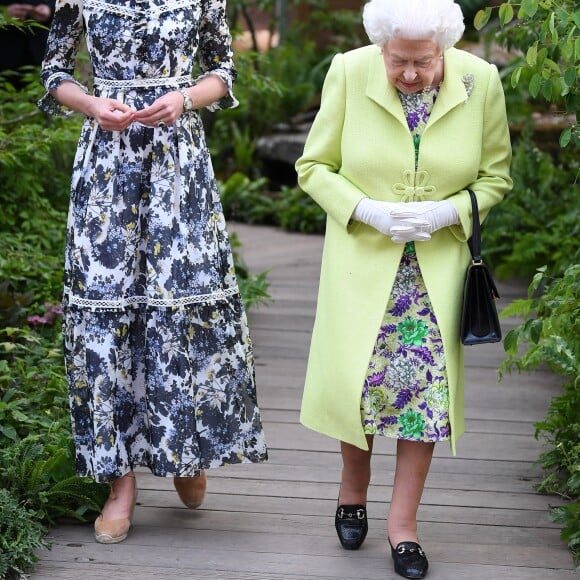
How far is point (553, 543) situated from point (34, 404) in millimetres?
1959

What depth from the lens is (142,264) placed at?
12.2 ft

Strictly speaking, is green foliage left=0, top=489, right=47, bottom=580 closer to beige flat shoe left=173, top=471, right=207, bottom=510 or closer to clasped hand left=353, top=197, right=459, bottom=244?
beige flat shoe left=173, top=471, right=207, bottom=510

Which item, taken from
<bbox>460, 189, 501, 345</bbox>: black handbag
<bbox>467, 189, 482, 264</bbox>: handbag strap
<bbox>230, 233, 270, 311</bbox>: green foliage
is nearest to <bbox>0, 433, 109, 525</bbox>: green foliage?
<bbox>460, 189, 501, 345</bbox>: black handbag

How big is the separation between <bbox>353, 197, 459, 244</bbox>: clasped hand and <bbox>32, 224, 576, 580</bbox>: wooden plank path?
1.03 m

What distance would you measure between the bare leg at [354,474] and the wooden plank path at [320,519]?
165 millimetres

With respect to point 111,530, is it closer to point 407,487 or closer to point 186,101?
point 407,487

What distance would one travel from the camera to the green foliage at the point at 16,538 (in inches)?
135

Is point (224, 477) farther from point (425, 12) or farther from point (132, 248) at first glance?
point (425, 12)

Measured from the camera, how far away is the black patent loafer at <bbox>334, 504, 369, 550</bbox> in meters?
3.68

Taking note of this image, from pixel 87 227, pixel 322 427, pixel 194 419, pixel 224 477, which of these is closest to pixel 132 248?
pixel 87 227

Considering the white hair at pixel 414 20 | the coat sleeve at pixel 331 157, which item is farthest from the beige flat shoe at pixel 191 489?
the white hair at pixel 414 20

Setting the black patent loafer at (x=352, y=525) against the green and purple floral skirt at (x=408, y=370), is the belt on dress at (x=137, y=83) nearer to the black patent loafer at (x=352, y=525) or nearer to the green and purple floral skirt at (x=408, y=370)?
the green and purple floral skirt at (x=408, y=370)

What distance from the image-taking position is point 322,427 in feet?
11.6

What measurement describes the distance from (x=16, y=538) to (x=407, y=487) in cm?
118
